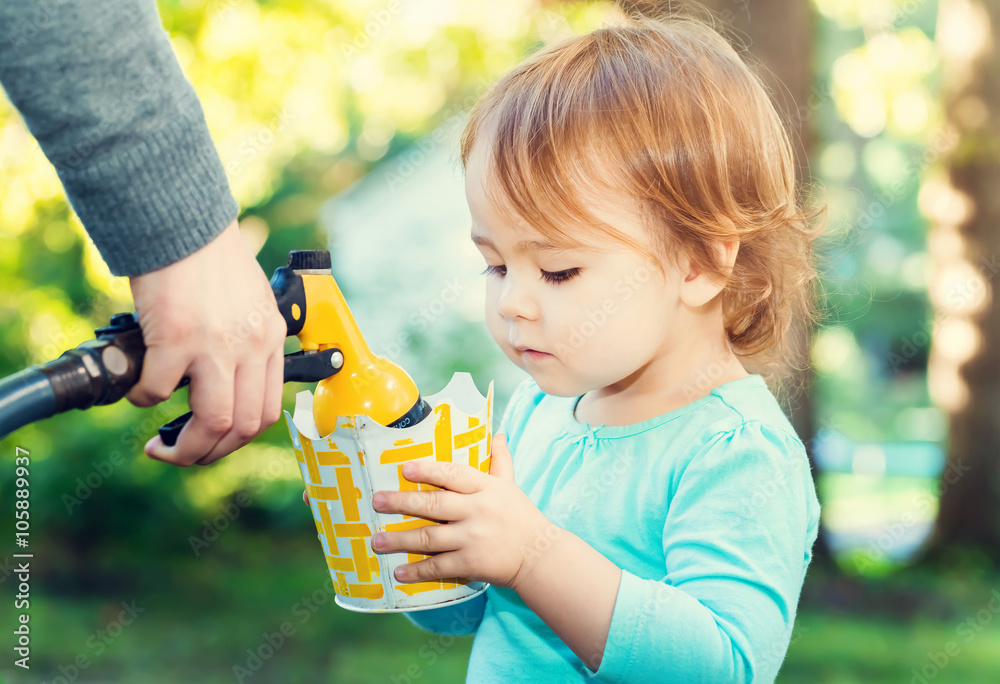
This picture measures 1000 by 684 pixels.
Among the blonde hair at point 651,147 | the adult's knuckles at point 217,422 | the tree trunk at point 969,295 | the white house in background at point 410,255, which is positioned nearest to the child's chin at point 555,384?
the blonde hair at point 651,147

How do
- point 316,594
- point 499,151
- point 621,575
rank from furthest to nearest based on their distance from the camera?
1. point 316,594
2. point 499,151
3. point 621,575

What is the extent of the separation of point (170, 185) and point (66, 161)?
0.11m

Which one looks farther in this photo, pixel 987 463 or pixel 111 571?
pixel 987 463

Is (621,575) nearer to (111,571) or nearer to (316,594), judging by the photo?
(316,594)

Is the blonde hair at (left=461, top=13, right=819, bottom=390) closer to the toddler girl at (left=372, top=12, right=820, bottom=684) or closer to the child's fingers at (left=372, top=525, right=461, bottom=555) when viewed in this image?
the toddler girl at (left=372, top=12, right=820, bottom=684)

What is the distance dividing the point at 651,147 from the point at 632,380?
0.37 m

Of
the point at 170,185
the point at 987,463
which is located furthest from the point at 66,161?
the point at 987,463

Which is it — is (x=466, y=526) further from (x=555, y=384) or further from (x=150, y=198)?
(x=150, y=198)

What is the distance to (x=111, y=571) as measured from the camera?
3760mm

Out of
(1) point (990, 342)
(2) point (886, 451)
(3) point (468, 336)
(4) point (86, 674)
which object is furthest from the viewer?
(2) point (886, 451)

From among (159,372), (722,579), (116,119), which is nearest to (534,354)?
(722,579)

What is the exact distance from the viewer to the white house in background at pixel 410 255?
156 inches

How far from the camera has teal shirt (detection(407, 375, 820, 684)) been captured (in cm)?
104

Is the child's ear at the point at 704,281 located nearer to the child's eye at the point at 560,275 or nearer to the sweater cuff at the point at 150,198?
the child's eye at the point at 560,275
